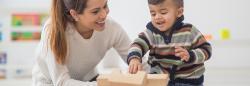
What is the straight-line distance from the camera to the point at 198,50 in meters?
1.09

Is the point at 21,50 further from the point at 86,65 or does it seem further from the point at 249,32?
the point at 249,32

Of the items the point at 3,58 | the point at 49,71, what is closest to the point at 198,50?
the point at 49,71

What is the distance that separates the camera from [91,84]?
1202 millimetres

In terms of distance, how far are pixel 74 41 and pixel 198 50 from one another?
19.1 inches

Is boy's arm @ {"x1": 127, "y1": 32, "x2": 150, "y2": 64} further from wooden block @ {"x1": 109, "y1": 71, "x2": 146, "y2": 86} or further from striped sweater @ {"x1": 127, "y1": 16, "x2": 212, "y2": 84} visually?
wooden block @ {"x1": 109, "y1": 71, "x2": 146, "y2": 86}

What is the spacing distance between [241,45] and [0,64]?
4.70 ft

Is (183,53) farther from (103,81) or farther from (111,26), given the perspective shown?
(111,26)

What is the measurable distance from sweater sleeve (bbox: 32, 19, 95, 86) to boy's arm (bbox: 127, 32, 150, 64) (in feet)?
0.70

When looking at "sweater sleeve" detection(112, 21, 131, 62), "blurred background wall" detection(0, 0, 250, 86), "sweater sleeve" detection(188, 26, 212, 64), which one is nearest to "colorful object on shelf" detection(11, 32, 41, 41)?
"blurred background wall" detection(0, 0, 250, 86)

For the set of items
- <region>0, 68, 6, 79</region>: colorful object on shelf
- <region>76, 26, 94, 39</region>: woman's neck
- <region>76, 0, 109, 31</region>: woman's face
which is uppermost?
<region>76, 0, 109, 31</region>: woman's face

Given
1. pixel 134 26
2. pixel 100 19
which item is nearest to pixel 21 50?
pixel 134 26

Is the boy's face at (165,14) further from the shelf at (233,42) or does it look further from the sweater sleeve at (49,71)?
the shelf at (233,42)

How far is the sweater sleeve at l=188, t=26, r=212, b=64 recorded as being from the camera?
1.07 metres

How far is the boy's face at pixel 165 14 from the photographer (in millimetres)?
1090
